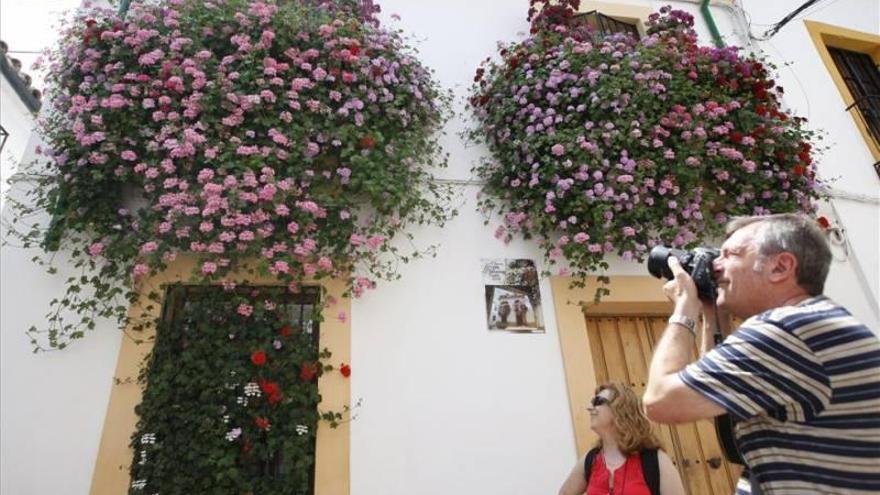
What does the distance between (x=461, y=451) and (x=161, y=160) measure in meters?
2.61

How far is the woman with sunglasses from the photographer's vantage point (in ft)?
8.30

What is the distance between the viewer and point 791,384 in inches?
49.1

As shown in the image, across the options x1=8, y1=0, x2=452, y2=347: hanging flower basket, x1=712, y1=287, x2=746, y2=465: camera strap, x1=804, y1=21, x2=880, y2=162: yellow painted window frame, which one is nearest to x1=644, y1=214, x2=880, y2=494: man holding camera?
x1=712, y1=287, x2=746, y2=465: camera strap

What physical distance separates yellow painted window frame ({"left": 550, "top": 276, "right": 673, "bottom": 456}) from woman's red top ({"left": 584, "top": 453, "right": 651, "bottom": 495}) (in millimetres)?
680

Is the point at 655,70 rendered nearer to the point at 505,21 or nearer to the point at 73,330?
the point at 505,21

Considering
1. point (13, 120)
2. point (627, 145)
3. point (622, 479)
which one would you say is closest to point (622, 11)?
point (627, 145)

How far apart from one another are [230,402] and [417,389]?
1107 millimetres

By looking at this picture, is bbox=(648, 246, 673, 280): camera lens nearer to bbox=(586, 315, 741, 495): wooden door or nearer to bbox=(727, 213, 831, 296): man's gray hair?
bbox=(727, 213, 831, 296): man's gray hair

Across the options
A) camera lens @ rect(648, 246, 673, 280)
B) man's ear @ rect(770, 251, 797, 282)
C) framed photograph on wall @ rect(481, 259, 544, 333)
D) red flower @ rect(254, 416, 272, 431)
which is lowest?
red flower @ rect(254, 416, 272, 431)

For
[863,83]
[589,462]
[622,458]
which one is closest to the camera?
[622,458]

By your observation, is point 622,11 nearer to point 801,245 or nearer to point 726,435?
point 801,245

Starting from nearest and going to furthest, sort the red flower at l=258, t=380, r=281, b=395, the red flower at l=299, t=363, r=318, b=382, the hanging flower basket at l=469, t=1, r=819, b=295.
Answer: the red flower at l=258, t=380, r=281, b=395
the red flower at l=299, t=363, r=318, b=382
the hanging flower basket at l=469, t=1, r=819, b=295

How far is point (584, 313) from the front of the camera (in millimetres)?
3971

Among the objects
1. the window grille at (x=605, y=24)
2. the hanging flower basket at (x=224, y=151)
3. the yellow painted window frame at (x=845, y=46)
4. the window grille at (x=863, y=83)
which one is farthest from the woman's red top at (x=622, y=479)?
the window grille at (x=863, y=83)
